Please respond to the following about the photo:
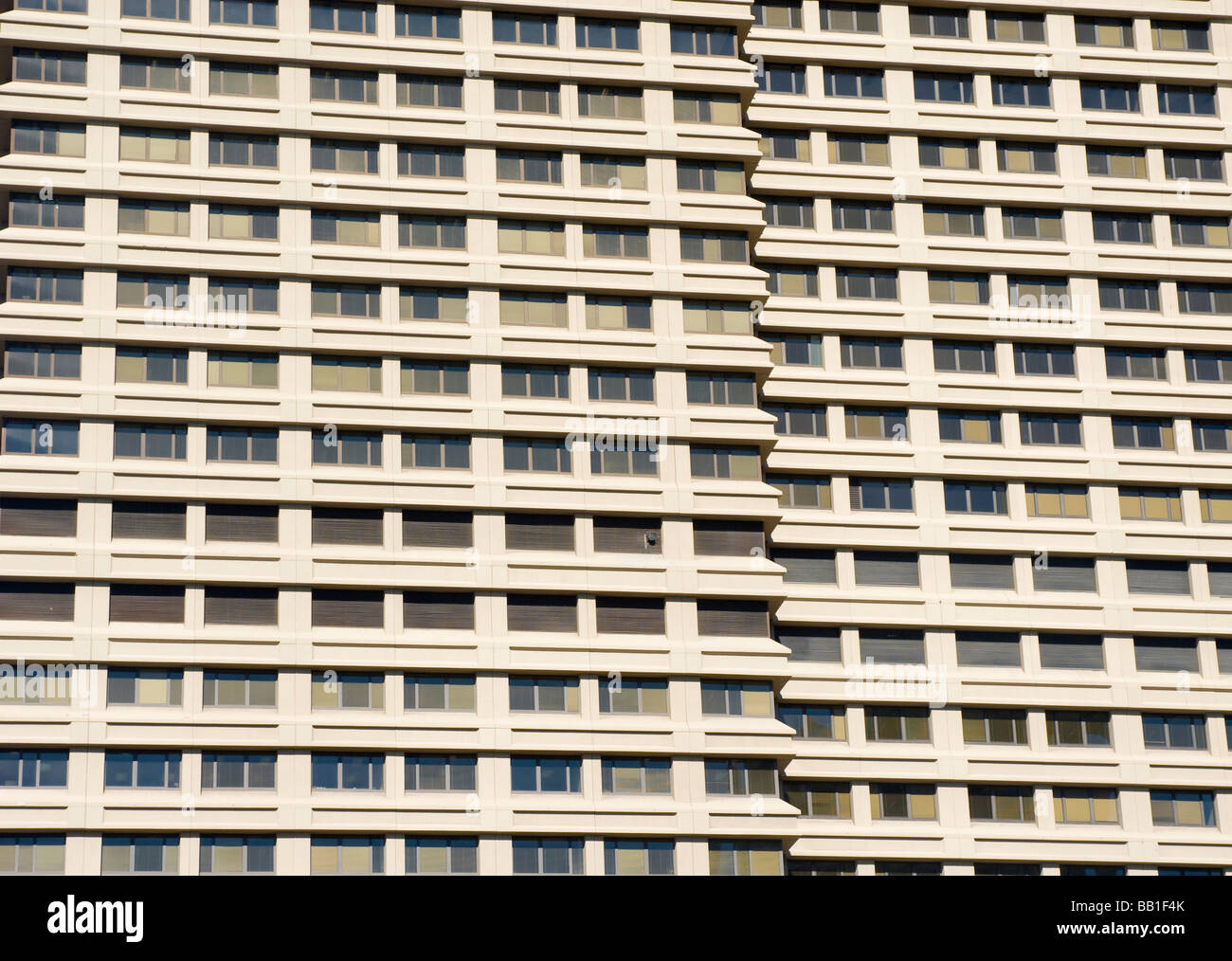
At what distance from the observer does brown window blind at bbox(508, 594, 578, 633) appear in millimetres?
55438

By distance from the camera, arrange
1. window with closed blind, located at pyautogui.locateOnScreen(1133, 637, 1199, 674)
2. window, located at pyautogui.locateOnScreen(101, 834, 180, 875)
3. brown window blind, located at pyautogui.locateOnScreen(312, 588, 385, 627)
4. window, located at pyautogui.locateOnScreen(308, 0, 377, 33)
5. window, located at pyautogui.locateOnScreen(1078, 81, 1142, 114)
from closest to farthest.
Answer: window, located at pyautogui.locateOnScreen(101, 834, 180, 875)
brown window blind, located at pyautogui.locateOnScreen(312, 588, 385, 627)
window, located at pyautogui.locateOnScreen(308, 0, 377, 33)
window with closed blind, located at pyautogui.locateOnScreen(1133, 637, 1199, 674)
window, located at pyautogui.locateOnScreen(1078, 81, 1142, 114)

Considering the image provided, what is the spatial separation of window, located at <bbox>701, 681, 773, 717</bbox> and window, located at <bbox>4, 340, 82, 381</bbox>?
2124 cm

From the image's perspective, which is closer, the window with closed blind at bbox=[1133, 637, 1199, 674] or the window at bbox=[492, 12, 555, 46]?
the window at bbox=[492, 12, 555, 46]

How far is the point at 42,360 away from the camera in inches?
2176

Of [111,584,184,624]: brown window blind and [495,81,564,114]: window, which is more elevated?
[495,81,564,114]: window

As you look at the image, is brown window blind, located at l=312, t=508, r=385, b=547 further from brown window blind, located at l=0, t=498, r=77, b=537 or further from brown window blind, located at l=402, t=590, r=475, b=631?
brown window blind, located at l=0, t=498, r=77, b=537

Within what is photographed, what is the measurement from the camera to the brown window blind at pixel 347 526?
55312 mm

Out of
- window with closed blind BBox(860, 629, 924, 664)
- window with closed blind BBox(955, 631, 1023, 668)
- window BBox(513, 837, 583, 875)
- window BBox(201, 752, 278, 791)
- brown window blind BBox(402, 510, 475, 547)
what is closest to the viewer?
window BBox(201, 752, 278, 791)

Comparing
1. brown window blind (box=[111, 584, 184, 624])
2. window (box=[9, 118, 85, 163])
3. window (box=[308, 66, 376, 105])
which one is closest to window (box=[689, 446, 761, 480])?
window (box=[308, 66, 376, 105])

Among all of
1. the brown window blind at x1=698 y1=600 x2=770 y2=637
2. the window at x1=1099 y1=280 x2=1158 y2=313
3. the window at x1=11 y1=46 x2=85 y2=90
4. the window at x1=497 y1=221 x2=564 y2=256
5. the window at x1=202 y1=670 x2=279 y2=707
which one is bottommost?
the window at x1=202 y1=670 x2=279 y2=707

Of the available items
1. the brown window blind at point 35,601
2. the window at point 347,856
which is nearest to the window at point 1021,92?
the window at point 347,856

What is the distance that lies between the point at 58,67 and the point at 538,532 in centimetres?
2072

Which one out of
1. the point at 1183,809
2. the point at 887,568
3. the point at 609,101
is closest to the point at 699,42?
the point at 609,101
